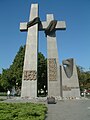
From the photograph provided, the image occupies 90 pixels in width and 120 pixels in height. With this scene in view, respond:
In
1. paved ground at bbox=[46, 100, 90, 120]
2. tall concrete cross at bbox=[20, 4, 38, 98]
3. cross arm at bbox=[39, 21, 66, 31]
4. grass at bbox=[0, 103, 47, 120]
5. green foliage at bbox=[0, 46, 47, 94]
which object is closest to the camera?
grass at bbox=[0, 103, 47, 120]

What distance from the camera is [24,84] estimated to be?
1030 inches

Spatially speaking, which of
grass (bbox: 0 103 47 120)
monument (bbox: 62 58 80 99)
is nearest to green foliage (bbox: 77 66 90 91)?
monument (bbox: 62 58 80 99)

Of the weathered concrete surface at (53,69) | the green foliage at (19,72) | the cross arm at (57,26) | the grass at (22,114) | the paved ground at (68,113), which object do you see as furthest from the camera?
the green foliage at (19,72)

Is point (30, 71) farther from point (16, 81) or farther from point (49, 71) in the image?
point (16, 81)

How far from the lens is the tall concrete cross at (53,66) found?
2642 cm

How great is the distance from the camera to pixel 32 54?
88.0 ft

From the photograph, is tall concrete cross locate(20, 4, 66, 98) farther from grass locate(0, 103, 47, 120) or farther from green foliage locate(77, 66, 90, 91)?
green foliage locate(77, 66, 90, 91)

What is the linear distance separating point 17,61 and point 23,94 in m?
19.3

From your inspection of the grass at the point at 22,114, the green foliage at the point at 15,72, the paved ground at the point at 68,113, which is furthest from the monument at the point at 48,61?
the green foliage at the point at 15,72

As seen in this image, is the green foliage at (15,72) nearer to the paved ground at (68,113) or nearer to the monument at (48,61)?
the monument at (48,61)

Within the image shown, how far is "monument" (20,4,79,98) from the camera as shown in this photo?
26.2 metres

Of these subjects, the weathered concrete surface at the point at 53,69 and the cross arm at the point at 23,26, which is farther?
the cross arm at the point at 23,26

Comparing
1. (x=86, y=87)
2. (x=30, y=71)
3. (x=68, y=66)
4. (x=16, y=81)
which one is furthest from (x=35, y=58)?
(x=86, y=87)

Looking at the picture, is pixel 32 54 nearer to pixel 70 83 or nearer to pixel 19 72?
pixel 70 83
